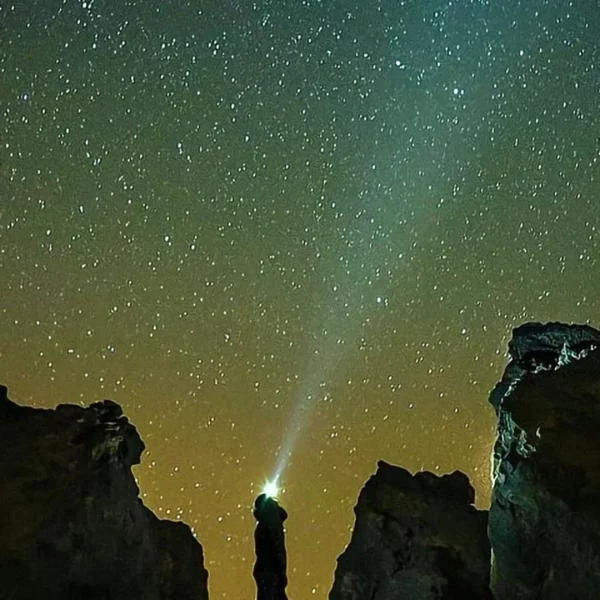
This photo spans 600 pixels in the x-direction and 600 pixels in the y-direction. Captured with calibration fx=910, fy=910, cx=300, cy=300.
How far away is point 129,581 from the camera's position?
1263 cm

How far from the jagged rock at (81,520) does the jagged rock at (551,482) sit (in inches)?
184

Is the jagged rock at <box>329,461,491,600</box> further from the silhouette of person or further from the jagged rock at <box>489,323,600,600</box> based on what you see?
the silhouette of person

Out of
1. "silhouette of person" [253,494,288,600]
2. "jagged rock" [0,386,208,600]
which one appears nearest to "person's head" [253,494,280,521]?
"silhouette of person" [253,494,288,600]

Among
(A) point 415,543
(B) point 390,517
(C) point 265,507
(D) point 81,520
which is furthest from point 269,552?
(D) point 81,520

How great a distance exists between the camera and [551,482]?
12758 mm

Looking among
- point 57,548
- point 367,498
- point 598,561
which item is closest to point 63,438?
point 57,548

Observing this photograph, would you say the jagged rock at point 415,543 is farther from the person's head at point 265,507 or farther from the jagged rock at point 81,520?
the jagged rock at point 81,520

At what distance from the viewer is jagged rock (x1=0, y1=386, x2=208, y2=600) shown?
37.6 feet

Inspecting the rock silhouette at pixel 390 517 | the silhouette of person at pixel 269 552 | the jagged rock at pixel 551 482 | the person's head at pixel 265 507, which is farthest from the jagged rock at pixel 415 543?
the person's head at pixel 265 507

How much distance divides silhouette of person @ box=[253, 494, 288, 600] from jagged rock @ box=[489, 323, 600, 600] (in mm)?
3267

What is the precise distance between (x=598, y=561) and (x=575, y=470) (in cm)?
135

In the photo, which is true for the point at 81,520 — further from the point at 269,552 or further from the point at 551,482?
the point at 551,482

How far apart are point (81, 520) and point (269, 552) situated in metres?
3.32

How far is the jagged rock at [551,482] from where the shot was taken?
12141 mm
